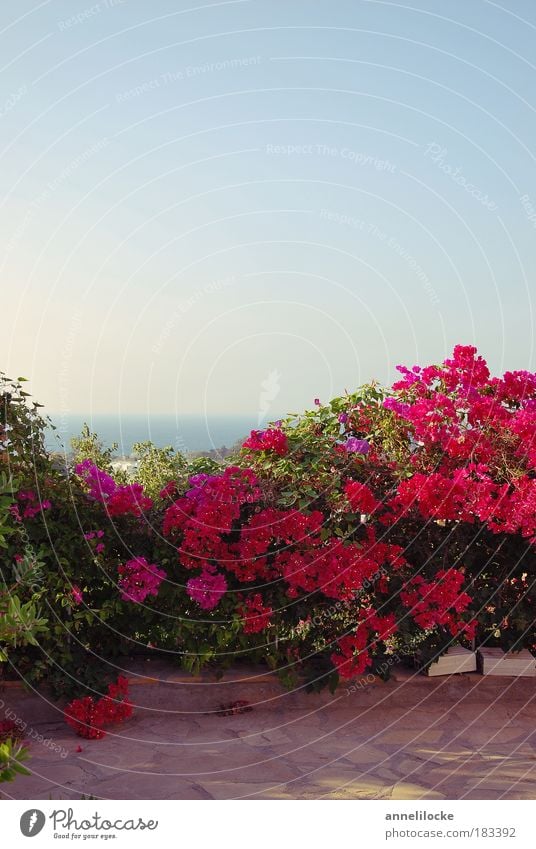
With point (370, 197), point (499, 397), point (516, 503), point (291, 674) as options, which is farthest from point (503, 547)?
point (370, 197)

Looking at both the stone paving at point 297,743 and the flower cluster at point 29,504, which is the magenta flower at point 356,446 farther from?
the flower cluster at point 29,504

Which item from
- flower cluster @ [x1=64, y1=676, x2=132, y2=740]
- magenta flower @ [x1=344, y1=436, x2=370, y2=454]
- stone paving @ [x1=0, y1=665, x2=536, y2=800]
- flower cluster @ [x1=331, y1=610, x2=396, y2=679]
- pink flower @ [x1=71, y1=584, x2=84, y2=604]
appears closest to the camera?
stone paving @ [x1=0, y1=665, x2=536, y2=800]

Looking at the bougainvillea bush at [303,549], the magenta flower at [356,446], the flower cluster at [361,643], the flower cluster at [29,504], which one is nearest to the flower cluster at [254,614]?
the bougainvillea bush at [303,549]

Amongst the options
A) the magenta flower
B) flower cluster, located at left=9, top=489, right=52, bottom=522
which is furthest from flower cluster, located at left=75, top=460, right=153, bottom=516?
the magenta flower

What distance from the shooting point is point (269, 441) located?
5.55 meters

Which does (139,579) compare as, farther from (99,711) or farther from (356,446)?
(356,446)

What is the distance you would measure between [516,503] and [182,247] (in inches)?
118

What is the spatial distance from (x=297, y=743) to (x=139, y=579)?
4.57 ft

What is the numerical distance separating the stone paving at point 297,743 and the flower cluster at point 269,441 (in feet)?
4.92

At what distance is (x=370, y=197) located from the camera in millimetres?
6090

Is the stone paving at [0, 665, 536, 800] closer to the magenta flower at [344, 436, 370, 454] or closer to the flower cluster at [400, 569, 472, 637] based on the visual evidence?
the flower cluster at [400, 569, 472, 637]

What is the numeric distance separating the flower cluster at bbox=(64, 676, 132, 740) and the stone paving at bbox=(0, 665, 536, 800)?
2.8 inches

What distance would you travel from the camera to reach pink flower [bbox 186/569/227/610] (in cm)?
510
